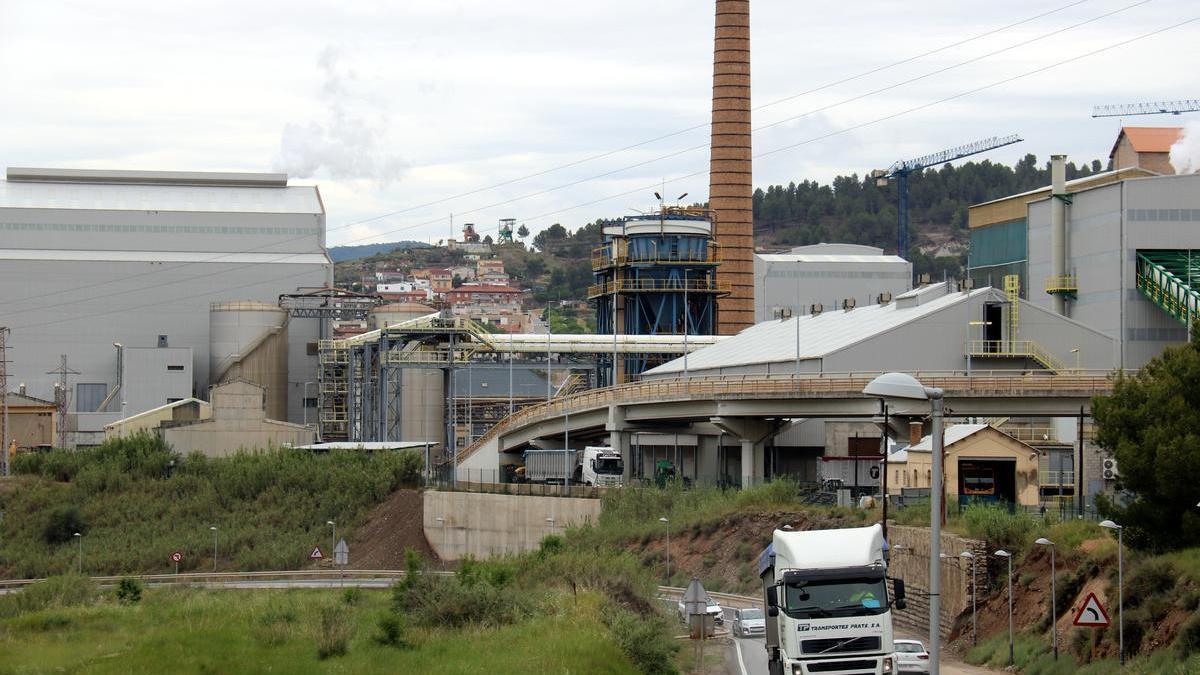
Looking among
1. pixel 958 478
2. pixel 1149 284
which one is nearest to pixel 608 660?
pixel 958 478

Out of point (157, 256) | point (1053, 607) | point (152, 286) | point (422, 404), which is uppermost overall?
point (157, 256)

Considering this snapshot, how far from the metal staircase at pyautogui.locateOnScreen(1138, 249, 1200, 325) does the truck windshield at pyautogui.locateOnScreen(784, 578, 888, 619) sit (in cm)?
5050

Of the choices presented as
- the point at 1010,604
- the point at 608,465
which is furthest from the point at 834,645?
the point at 608,465

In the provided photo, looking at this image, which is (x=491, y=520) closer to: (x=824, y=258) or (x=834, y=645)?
(x=834, y=645)

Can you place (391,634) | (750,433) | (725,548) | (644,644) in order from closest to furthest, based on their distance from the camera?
(644,644) < (391,634) < (725,548) < (750,433)

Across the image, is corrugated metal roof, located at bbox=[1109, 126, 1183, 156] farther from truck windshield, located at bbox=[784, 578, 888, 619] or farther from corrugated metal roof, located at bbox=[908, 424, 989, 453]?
truck windshield, located at bbox=[784, 578, 888, 619]

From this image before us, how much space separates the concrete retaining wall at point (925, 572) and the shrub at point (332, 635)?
1665 cm

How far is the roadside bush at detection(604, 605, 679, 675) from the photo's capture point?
34.8 metres

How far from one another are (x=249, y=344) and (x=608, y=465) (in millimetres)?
42536

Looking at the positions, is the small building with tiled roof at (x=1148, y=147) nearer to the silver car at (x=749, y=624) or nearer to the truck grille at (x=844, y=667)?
the silver car at (x=749, y=624)

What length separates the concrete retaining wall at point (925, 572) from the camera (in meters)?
44.7

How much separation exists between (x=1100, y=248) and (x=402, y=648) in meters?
59.0

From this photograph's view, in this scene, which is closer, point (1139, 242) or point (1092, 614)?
point (1092, 614)

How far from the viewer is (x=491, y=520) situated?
79.6m
